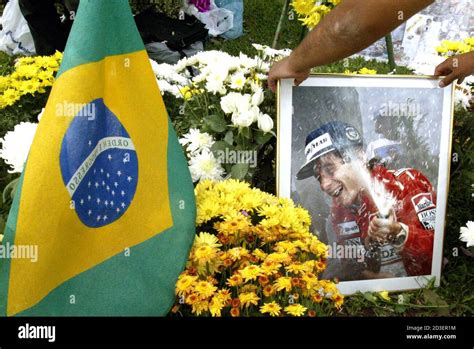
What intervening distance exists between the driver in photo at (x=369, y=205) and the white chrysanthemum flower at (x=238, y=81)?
32cm

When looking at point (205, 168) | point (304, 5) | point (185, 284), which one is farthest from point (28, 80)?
point (185, 284)

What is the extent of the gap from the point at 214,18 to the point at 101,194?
2.91 metres

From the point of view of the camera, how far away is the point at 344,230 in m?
2.06

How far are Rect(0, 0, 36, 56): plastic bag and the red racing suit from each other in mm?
3424

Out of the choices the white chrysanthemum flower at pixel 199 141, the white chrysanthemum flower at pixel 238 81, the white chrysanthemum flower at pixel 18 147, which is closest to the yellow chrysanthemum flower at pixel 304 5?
the white chrysanthemum flower at pixel 238 81

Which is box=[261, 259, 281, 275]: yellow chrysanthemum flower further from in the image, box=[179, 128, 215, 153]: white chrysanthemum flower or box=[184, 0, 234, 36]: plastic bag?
box=[184, 0, 234, 36]: plastic bag

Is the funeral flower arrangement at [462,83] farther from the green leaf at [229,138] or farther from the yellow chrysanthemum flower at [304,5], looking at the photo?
the green leaf at [229,138]

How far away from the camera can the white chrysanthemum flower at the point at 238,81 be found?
207 cm

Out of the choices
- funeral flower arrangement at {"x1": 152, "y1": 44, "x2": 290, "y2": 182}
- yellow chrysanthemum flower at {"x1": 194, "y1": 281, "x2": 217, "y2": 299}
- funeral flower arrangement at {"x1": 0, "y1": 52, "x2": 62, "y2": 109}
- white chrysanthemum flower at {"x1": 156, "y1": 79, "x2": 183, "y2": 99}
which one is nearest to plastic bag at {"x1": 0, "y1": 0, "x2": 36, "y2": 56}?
funeral flower arrangement at {"x1": 0, "y1": 52, "x2": 62, "y2": 109}

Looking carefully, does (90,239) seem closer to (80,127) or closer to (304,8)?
(80,127)

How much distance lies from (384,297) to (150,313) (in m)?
0.98

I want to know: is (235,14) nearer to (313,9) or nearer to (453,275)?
(313,9)
